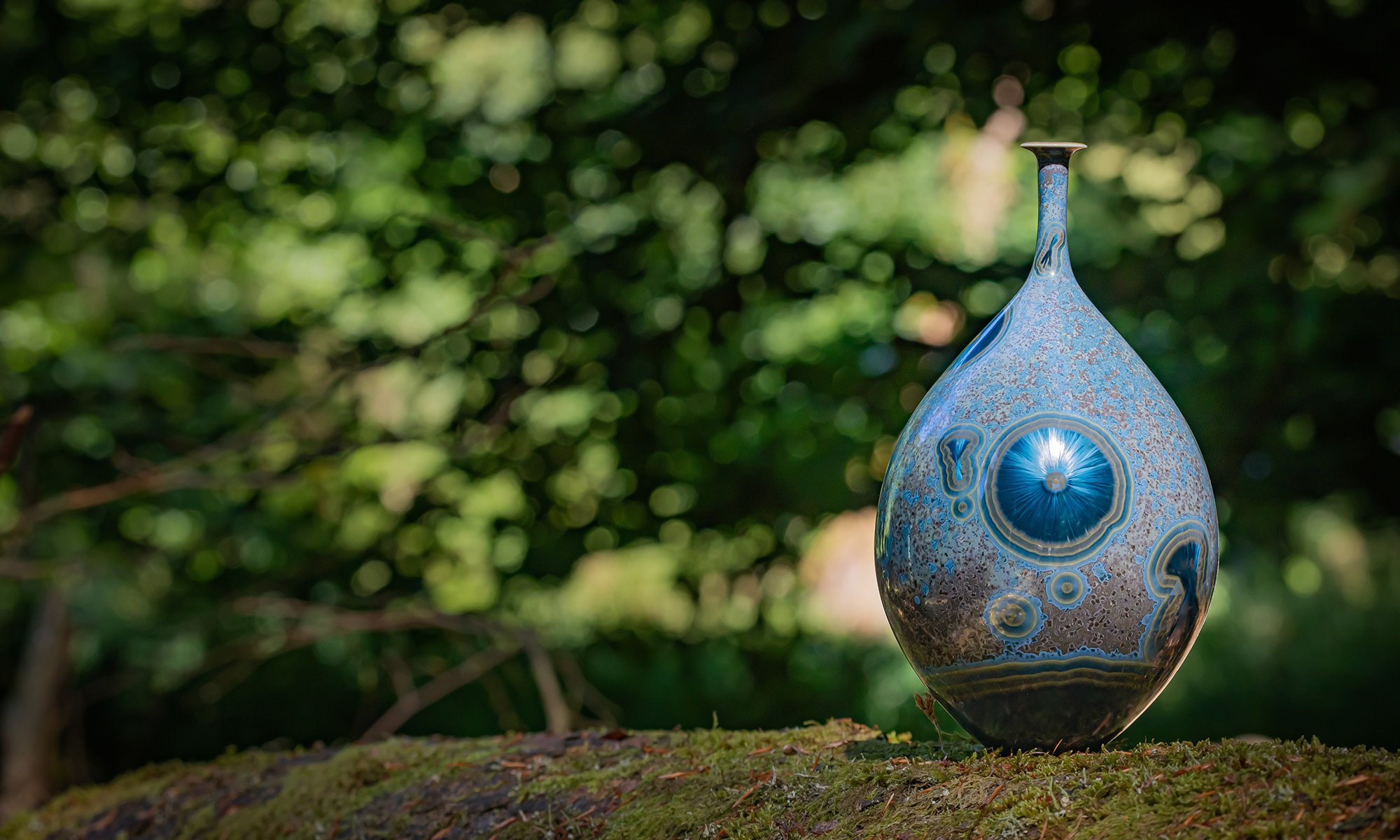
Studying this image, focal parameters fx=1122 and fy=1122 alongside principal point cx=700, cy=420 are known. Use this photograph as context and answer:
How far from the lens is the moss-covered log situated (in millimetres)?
1940

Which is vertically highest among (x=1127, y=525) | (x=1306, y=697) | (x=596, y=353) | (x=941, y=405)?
(x=596, y=353)

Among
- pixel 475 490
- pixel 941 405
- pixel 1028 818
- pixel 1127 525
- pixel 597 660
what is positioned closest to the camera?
pixel 1028 818

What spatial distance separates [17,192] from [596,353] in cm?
343

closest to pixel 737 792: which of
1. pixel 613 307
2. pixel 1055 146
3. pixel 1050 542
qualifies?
pixel 1050 542

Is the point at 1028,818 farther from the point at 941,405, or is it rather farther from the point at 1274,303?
the point at 1274,303

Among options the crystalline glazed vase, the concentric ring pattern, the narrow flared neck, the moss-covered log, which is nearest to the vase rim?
the narrow flared neck

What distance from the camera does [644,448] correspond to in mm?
5602

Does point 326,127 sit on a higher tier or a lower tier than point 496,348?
higher

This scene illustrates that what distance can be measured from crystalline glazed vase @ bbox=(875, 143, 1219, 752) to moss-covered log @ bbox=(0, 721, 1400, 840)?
15cm

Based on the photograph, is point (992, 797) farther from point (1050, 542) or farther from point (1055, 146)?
point (1055, 146)

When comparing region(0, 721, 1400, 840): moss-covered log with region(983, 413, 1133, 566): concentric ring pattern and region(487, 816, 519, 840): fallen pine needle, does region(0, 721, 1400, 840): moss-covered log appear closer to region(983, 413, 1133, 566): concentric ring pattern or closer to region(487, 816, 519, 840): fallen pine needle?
region(487, 816, 519, 840): fallen pine needle

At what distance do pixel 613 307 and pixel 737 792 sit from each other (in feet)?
10.6

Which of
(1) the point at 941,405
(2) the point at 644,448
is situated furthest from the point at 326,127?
(1) the point at 941,405

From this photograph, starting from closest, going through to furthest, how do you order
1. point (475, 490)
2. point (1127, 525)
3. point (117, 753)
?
point (1127, 525) → point (475, 490) → point (117, 753)
